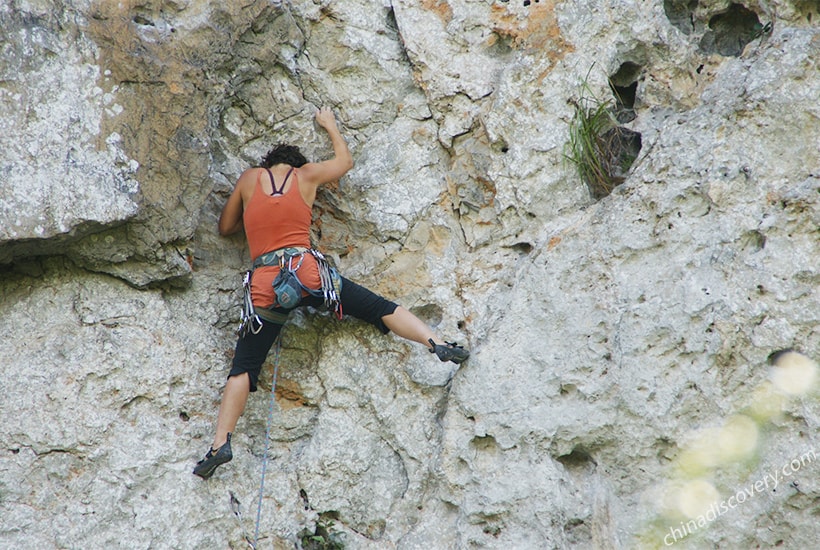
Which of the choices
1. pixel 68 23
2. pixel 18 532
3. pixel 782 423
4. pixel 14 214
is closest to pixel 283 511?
pixel 18 532

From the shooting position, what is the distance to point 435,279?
5172 millimetres

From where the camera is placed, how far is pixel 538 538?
4449 millimetres

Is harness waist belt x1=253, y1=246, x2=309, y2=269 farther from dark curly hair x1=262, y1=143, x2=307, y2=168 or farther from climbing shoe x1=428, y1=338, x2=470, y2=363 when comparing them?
climbing shoe x1=428, y1=338, x2=470, y2=363

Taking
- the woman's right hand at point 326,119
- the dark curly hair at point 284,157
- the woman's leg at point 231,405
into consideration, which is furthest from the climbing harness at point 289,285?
the woman's right hand at point 326,119

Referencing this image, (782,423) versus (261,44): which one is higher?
(261,44)

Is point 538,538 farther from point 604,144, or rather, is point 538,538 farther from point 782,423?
point 604,144

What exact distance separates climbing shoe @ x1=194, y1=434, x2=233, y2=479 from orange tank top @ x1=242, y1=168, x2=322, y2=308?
842 millimetres

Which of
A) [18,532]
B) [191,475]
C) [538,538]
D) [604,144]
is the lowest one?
[18,532]

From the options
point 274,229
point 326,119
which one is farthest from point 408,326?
A: point 326,119

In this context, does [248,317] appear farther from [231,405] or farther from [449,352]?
[449,352]

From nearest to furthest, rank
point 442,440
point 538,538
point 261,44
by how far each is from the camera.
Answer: point 538,538 < point 442,440 < point 261,44

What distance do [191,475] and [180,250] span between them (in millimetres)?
1345

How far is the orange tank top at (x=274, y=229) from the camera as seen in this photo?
4.79m

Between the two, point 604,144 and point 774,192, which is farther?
point 604,144
